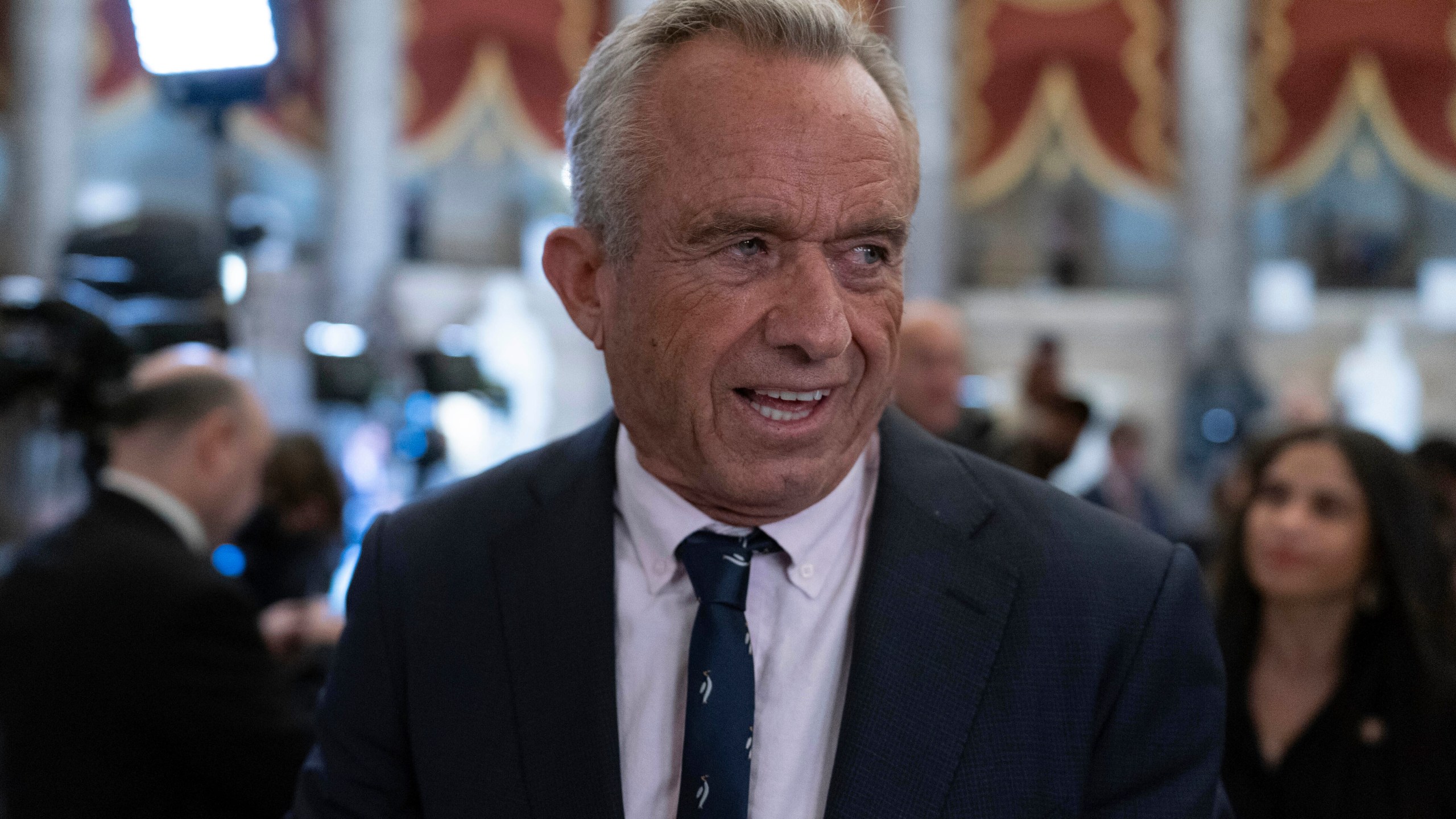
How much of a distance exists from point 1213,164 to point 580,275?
1167 cm

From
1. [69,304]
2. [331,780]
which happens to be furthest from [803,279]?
[69,304]

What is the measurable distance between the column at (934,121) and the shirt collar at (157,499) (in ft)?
32.1

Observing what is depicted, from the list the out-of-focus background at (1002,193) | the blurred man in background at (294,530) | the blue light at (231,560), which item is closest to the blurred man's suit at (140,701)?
the blurred man in background at (294,530)

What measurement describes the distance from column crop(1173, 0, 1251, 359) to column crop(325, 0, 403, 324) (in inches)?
289

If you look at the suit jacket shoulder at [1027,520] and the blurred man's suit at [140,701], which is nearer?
Answer: the suit jacket shoulder at [1027,520]

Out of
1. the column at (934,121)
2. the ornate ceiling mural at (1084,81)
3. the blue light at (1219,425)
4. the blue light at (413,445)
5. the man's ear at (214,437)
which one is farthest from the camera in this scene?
the column at (934,121)

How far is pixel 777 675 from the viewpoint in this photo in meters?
1.25

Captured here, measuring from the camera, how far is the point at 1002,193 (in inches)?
522

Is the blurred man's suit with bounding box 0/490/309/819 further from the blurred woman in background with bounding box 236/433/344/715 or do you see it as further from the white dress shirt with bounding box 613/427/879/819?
the blurred woman in background with bounding box 236/433/344/715

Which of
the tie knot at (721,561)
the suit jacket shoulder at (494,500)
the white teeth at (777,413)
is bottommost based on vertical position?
the tie knot at (721,561)

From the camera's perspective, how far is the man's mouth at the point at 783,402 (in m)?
1.20

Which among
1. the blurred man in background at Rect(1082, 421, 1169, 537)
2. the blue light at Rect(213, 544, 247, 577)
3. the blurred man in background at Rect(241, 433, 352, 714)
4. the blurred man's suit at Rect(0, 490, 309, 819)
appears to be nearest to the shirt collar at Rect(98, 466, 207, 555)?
the blurred man's suit at Rect(0, 490, 309, 819)

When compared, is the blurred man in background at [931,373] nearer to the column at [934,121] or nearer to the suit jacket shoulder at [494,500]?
the suit jacket shoulder at [494,500]

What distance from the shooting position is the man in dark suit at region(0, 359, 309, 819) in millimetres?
2223
